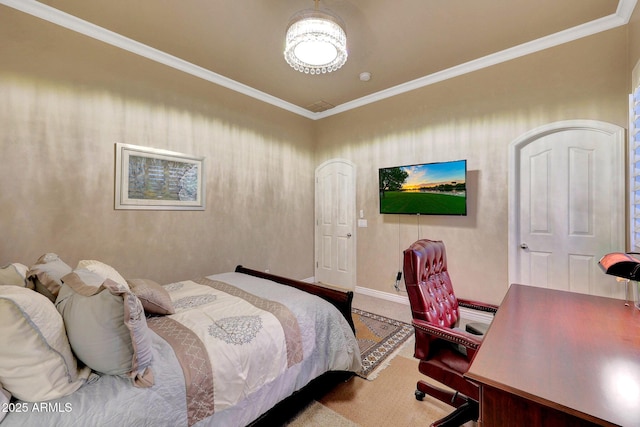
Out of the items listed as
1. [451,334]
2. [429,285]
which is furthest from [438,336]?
[429,285]

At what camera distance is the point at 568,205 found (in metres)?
2.83

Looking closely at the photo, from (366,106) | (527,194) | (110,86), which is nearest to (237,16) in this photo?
(110,86)

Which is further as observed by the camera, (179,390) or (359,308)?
(359,308)

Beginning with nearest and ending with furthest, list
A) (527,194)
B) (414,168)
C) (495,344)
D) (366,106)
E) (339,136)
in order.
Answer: (495,344)
(527,194)
(414,168)
(366,106)
(339,136)

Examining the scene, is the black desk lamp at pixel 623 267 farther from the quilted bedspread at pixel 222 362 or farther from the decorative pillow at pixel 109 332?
the decorative pillow at pixel 109 332

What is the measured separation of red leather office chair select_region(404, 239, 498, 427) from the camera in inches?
59.8

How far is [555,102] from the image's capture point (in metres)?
2.89

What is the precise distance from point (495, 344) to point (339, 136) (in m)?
4.07

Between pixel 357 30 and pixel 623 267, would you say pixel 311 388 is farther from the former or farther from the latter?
pixel 357 30

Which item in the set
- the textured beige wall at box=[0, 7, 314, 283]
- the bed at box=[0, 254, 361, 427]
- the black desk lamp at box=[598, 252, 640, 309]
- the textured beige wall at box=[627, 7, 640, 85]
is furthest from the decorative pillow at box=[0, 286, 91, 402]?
the textured beige wall at box=[627, 7, 640, 85]

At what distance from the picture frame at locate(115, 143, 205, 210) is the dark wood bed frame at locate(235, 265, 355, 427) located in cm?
177

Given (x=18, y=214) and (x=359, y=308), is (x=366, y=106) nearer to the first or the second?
(x=359, y=308)

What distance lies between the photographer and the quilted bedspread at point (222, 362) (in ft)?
3.69

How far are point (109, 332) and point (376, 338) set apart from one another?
2.42 metres
